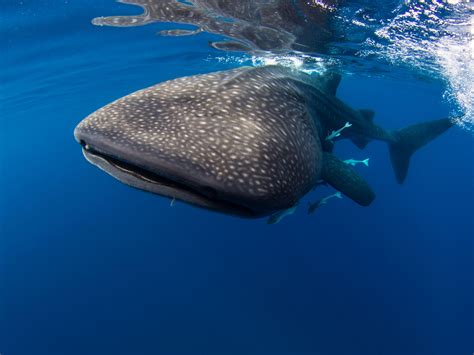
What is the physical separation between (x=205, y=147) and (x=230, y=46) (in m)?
12.2

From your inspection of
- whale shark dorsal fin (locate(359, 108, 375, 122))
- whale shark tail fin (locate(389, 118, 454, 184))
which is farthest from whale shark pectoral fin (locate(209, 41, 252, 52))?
whale shark tail fin (locate(389, 118, 454, 184))

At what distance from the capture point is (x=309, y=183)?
3115mm

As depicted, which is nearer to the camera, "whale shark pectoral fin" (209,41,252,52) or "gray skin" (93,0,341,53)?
"gray skin" (93,0,341,53)

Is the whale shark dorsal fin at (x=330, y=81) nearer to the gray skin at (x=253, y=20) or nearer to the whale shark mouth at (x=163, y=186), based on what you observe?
the gray skin at (x=253, y=20)

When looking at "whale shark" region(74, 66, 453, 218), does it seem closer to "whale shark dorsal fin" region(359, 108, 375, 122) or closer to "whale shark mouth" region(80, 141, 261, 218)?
"whale shark mouth" region(80, 141, 261, 218)

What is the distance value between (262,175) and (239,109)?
0.73 m

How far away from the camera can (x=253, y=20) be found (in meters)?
9.26

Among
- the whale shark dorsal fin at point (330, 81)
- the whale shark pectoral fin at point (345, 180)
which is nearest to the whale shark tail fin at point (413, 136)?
the whale shark dorsal fin at point (330, 81)

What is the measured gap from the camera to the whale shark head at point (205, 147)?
2229 mm

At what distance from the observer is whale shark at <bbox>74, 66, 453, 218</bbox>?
7.33ft

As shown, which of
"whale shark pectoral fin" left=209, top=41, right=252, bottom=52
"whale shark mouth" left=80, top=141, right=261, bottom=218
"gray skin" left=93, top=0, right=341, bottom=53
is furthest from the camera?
"whale shark pectoral fin" left=209, top=41, right=252, bottom=52

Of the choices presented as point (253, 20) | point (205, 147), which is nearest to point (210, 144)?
point (205, 147)

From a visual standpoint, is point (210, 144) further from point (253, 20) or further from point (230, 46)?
point (230, 46)

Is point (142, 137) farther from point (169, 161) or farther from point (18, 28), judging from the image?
point (18, 28)
